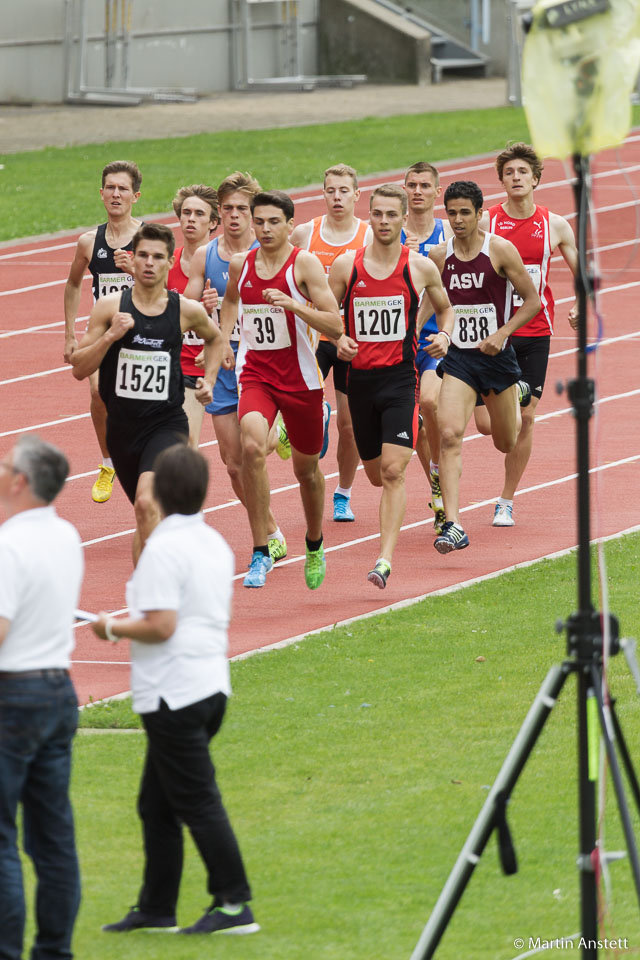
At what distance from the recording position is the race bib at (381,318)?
1147cm

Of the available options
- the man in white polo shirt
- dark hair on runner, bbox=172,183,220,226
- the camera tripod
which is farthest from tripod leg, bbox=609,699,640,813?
dark hair on runner, bbox=172,183,220,226

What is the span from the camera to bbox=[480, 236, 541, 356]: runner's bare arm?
478 inches

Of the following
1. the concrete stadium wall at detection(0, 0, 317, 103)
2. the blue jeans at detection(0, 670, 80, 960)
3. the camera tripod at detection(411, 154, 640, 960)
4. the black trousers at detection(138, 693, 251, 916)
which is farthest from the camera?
the concrete stadium wall at detection(0, 0, 317, 103)

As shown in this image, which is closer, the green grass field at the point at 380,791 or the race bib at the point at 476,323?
the green grass field at the point at 380,791

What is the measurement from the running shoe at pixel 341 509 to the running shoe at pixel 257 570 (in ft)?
6.67

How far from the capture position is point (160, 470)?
5996mm

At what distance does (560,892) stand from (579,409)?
2.00 m

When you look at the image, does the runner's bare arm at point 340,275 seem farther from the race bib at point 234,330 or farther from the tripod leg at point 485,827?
the tripod leg at point 485,827

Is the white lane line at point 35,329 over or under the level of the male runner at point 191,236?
over

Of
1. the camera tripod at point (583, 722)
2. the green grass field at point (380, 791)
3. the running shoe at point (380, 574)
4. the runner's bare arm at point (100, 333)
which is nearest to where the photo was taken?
the camera tripod at point (583, 722)

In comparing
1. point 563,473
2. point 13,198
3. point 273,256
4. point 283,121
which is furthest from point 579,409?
point 283,121

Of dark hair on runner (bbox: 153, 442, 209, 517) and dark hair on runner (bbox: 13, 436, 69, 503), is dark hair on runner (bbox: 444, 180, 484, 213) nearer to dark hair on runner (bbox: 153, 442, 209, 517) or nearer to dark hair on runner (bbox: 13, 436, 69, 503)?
dark hair on runner (bbox: 153, 442, 209, 517)

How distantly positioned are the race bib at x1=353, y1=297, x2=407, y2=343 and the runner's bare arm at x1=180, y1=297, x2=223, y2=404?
1128mm

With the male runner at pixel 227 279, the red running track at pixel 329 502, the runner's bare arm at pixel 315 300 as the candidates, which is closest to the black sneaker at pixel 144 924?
the red running track at pixel 329 502
